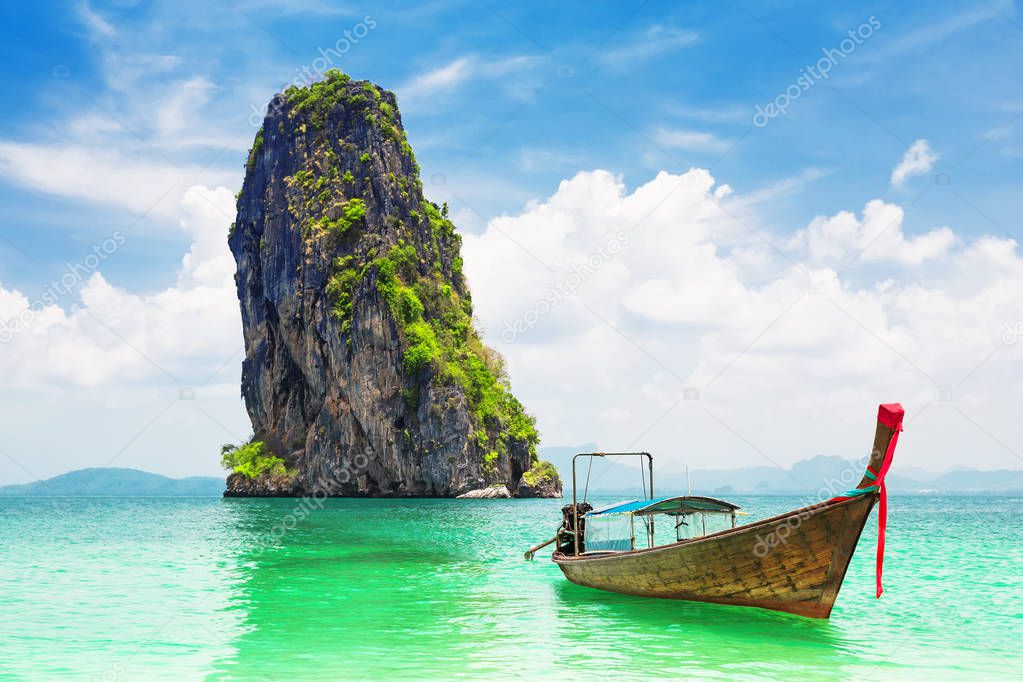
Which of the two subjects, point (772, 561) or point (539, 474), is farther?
point (539, 474)

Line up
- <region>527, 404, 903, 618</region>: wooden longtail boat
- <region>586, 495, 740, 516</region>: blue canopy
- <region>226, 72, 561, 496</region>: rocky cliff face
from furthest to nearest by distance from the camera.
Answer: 1. <region>226, 72, 561, 496</region>: rocky cliff face
2. <region>586, 495, 740, 516</region>: blue canopy
3. <region>527, 404, 903, 618</region>: wooden longtail boat

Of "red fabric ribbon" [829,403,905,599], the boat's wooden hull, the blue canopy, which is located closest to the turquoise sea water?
the boat's wooden hull

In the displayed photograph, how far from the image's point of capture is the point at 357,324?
6988cm

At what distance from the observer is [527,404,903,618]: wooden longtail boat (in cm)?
1154

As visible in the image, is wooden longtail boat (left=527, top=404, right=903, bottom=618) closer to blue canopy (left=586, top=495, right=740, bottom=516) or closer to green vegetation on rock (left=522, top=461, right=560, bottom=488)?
blue canopy (left=586, top=495, right=740, bottom=516)

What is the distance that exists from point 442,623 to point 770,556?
18.4 feet

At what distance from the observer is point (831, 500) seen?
39.1 ft

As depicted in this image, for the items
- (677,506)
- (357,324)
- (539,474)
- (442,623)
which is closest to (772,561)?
(677,506)

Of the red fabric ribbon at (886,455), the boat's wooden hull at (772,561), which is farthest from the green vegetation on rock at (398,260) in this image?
the red fabric ribbon at (886,455)

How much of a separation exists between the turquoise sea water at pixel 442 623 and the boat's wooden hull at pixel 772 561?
36 centimetres

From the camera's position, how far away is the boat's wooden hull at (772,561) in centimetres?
1201

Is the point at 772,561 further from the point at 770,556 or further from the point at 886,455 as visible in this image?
the point at 886,455

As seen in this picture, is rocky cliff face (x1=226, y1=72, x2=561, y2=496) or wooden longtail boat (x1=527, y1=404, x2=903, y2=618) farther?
rocky cliff face (x1=226, y1=72, x2=561, y2=496)

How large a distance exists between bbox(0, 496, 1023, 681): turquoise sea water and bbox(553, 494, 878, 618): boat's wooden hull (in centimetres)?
36
